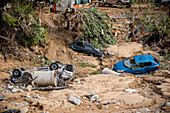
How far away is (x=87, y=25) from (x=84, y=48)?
3258 millimetres

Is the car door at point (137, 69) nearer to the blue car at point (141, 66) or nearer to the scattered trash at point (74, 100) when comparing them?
the blue car at point (141, 66)

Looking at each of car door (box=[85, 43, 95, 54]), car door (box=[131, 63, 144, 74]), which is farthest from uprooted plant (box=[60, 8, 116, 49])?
car door (box=[131, 63, 144, 74])

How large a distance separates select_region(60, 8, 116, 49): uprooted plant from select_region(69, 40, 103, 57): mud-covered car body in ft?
4.22

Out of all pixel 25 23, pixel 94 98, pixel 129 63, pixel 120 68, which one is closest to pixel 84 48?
pixel 120 68

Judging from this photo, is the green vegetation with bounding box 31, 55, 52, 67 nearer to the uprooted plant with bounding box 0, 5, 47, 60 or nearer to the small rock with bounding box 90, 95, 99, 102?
the uprooted plant with bounding box 0, 5, 47, 60

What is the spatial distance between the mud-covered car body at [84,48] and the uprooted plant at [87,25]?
4.22ft

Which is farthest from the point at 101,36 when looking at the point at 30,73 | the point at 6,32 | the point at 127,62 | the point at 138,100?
the point at 138,100

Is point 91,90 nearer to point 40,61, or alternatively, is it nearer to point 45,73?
point 45,73

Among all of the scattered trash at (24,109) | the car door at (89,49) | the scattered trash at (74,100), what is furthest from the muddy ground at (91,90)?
the car door at (89,49)

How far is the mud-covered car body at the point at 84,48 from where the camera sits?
1653cm

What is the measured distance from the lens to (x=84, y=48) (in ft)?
55.1

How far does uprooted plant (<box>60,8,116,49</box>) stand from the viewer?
61.2 feet

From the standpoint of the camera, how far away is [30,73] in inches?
380

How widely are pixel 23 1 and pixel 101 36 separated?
28.1 ft
